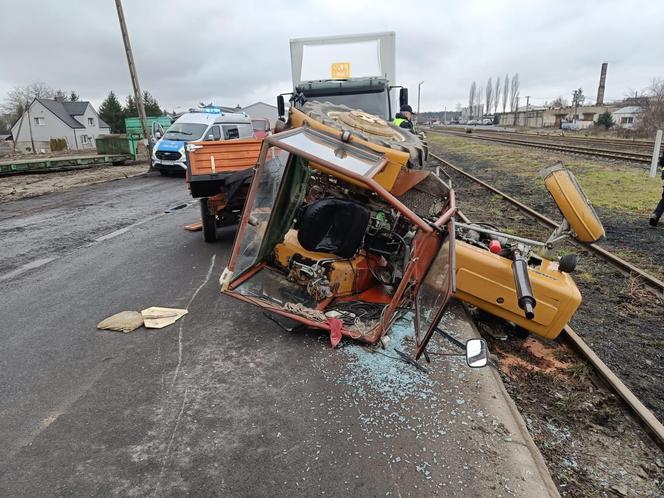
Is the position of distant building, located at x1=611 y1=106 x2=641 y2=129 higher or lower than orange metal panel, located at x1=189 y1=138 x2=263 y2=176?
higher

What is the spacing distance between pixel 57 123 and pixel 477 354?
68.5 m

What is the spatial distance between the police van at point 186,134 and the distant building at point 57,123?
48.6 metres

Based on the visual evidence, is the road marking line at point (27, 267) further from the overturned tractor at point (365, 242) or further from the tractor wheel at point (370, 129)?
the tractor wheel at point (370, 129)

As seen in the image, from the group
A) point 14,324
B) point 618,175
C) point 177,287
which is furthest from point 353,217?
point 618,175

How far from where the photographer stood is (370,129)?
4484 millimetres

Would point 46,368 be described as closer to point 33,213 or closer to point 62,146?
point 33,213

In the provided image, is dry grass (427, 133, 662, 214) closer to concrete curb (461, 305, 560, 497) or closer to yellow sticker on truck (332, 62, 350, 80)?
yellow sticker on truck (332, 62, 350, 80)

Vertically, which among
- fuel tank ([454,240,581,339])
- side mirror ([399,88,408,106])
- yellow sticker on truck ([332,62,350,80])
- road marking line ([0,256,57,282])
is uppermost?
yellow sticker on truck ([332,62,350,80])

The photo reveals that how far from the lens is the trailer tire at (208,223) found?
663cm

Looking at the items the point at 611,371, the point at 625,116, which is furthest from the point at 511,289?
the point at 625,116

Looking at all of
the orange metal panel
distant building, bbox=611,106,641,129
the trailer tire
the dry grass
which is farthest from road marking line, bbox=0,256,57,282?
distant building, bbox=611,106,641,129

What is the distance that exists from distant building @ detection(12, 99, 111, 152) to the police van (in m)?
48.6

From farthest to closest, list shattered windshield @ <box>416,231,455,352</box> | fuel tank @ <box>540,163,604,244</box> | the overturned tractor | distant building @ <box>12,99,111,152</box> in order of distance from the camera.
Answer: distant building @ <box>12,99,111,152</box> → fuel tank @ <box>540,163,604,244</box> → the overturned tractor → shattered windshield @ <box>416,231,455,352</box>

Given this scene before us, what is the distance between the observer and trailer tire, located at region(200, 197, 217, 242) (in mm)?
6633
